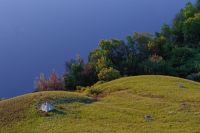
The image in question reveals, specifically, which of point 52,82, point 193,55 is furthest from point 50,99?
point 193,55

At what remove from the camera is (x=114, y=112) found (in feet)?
87.6

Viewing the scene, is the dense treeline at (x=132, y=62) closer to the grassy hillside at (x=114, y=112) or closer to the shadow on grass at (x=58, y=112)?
the grassy hillside at (x=114, y=112)

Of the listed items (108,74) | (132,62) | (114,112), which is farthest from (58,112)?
(132,62)

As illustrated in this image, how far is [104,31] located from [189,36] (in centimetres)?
7329

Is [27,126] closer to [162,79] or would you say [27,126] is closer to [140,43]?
[162,79]

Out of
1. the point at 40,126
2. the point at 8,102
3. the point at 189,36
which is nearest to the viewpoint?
the point at 40,126

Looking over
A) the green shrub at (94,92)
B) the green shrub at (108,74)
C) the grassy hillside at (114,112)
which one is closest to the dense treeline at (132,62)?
the green shrub at (108,74)

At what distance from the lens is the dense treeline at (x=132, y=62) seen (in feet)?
150

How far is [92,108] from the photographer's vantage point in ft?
91.4

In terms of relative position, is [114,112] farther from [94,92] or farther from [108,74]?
[108,74]

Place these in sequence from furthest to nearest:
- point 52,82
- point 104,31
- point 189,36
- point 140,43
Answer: point 104,31
point 189,36
point 140,43
point 52,82

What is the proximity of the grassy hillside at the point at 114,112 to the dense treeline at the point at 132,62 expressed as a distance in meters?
11.1

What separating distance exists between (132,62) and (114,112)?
2228 cm

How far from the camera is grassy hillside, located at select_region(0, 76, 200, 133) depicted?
24.0 m
